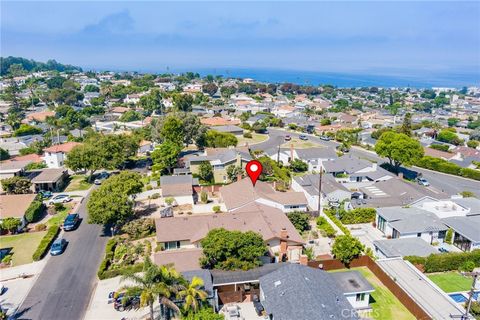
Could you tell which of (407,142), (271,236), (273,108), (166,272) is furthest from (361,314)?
(273,108)

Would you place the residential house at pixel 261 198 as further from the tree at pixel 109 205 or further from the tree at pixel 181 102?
the tree at pixel 181 102

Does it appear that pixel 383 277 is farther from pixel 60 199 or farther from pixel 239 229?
pixel 60 199

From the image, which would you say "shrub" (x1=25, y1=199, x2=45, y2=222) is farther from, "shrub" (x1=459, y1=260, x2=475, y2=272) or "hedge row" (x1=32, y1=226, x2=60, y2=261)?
"shrub" (x1=459, y1=260, x2=475, y2=272)

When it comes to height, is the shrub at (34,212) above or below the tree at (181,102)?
below

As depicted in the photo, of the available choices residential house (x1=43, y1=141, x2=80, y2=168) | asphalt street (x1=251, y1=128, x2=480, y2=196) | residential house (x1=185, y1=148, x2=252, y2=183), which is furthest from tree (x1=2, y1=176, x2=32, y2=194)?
asphalt street (x1=251, y1=128, x2=480, y2=196)

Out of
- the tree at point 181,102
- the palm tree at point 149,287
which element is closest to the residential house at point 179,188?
the palm tree at point 149,287

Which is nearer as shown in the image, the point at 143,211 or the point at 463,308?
the point at 463,308

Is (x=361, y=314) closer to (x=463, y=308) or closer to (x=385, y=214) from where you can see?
(x=463, y=308)
